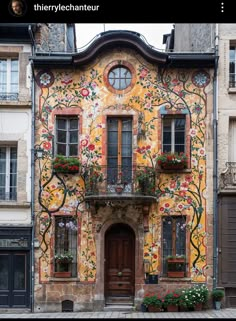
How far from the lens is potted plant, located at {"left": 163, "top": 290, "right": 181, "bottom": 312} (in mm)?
14086

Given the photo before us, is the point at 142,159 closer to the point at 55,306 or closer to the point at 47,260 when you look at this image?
the point at 47,260

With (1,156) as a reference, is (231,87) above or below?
above

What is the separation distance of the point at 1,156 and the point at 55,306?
5275mm

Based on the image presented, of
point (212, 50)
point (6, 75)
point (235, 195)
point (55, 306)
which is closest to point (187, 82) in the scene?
point (212, 50)

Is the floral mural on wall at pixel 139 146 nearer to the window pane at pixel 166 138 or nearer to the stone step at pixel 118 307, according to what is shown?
the window pane at pixel 166 138

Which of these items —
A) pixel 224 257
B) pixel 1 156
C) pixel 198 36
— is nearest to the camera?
pixel 224 257

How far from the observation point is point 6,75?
51.1 ft

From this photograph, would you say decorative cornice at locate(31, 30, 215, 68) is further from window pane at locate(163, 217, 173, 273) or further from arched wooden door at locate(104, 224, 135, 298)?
arched wooden door at locate(104, 224, 135, 298)

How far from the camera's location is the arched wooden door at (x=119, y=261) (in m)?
15.0

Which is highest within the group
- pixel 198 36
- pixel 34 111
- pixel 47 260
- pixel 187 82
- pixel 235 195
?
pixel 198 36

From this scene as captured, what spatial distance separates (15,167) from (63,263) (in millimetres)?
Answer: 3606

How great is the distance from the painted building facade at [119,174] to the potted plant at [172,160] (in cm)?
13

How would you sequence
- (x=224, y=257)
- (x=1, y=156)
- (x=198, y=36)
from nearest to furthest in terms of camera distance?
1. (x=224, y=257)
2. (x=1, y=156)
3. (x=198, y=36)

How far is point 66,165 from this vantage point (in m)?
14.7
